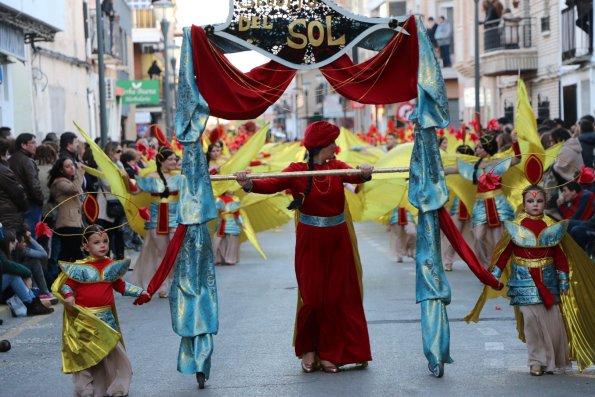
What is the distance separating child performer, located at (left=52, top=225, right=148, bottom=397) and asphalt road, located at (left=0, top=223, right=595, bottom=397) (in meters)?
0.29

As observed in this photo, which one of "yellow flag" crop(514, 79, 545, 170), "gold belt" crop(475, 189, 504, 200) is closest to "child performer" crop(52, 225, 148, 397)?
"yellow flag" crop(514, 79, 545, 170)

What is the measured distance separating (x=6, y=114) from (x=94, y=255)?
18.0 metres

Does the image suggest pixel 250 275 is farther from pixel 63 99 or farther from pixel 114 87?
pixel 114 87

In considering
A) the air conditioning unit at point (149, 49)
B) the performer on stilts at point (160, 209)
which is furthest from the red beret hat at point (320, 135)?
the air conditioning unit at point (149, 49)

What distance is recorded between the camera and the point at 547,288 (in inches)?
358

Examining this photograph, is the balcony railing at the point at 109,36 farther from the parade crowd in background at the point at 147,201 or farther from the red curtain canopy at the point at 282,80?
the red curtain canopy at the point at 282,80

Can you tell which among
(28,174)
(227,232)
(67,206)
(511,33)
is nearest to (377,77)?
(67,206)

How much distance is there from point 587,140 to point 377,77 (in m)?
7.56

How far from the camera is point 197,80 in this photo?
30.1 ft

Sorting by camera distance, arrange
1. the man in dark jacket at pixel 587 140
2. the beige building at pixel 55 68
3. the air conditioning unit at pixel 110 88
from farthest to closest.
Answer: the air conditioning unit at pixel 110 88
the beige building at pixel 55 68
the man in dark jacket at pixel 587 140

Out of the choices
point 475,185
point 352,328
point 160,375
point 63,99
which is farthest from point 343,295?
point 63,99

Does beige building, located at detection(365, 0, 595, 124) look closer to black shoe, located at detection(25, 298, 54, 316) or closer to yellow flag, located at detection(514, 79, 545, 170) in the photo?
yellow flag, located at detection(514, 79, 545, 170)

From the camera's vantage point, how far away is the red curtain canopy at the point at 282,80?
922 cm

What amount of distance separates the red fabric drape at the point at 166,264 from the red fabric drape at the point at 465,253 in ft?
6.00
